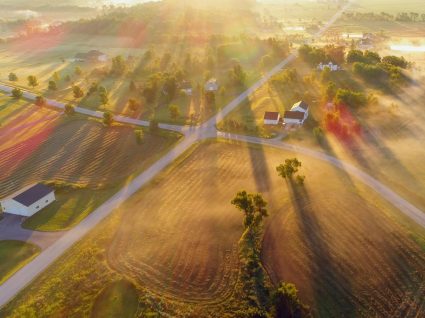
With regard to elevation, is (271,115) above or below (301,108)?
below

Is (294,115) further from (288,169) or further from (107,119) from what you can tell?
(107,119)

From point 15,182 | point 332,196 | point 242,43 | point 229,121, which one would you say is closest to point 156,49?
point 242,43

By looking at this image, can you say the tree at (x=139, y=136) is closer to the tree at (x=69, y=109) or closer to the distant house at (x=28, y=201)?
the distant house at (x=28, y=201)

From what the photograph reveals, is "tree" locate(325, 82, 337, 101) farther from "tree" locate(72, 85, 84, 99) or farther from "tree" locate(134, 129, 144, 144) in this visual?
"tree" locate(72, 85, 84, 99)

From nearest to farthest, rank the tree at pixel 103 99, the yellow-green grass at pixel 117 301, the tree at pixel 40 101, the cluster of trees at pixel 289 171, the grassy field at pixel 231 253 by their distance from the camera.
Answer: the yellow-green grass at pixel 117 301 < the grassy field at pixel 231 253 < the cluster of trees at pixel 289 171 < the tree at pixel 103 99 < the tree at pixel 40 101

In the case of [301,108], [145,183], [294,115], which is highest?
[301,108]

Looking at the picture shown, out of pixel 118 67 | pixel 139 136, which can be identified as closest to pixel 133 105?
pixel 139 136

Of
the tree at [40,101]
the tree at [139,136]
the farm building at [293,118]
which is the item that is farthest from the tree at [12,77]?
the farm building at [293,118]
